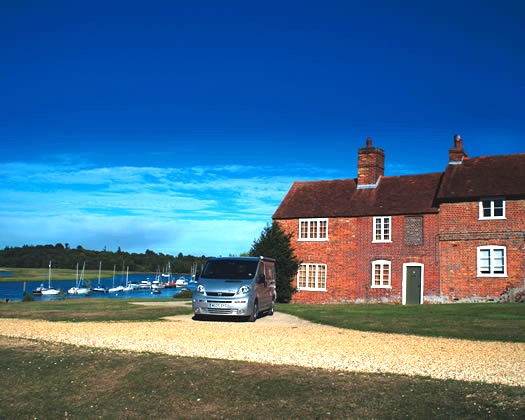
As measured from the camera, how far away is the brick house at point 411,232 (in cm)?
3359

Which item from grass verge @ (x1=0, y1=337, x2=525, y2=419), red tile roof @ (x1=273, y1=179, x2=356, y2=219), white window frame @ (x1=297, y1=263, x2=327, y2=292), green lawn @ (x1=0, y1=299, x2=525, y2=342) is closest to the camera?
grass verge @ (x1=0, y1=337, x2=525, y2=419)

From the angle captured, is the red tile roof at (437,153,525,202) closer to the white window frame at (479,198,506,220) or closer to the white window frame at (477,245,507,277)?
the white window frame at (479,198,506,220)

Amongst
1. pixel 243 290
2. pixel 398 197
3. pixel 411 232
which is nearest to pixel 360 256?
pixel 411 232

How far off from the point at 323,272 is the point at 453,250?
8795 millimetres

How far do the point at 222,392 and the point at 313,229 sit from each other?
3119 cm

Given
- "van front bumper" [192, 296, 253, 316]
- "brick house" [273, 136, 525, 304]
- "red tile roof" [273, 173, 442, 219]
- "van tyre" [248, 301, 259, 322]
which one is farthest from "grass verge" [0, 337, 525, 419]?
→ "red tile roof" [273, 173, 442, 219]

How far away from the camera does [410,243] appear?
3666cm

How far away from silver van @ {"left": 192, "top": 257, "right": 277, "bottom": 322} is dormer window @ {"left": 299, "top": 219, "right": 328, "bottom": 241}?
60.5ft

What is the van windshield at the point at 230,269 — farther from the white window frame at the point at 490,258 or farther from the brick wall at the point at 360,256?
the white window frame at the point at 490,258

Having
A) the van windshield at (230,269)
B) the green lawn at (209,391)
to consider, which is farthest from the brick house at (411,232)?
the green lawn at (209,391)

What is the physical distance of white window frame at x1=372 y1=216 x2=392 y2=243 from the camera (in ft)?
123

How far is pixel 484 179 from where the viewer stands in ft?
116

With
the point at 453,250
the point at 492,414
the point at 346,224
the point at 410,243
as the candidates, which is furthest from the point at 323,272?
the point at 492,414

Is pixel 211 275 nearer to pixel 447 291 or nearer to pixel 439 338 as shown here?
pixel 439 338
